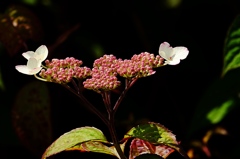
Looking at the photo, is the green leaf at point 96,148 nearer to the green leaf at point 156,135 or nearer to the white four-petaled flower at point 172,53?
the green leaf at point 156,135

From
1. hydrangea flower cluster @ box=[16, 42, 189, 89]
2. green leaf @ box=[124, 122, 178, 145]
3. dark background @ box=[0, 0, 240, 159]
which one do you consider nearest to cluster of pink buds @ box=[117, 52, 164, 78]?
hydrangea flower cluster @ box=[16, 42, 189, 89]

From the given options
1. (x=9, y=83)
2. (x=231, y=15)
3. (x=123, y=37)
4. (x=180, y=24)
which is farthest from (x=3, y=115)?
(x=231, y=15)

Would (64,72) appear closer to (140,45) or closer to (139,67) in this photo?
(139,67)

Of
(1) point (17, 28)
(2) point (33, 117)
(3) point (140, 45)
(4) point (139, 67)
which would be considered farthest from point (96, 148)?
(3) point (140, 45)

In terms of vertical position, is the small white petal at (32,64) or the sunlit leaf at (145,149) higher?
the small white petal at (32,64)

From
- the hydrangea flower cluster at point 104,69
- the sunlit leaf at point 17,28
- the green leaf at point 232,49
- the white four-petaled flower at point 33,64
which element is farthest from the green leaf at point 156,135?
the sunlit leaf at point 17,28

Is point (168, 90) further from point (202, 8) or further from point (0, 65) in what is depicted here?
point (0, 65)
